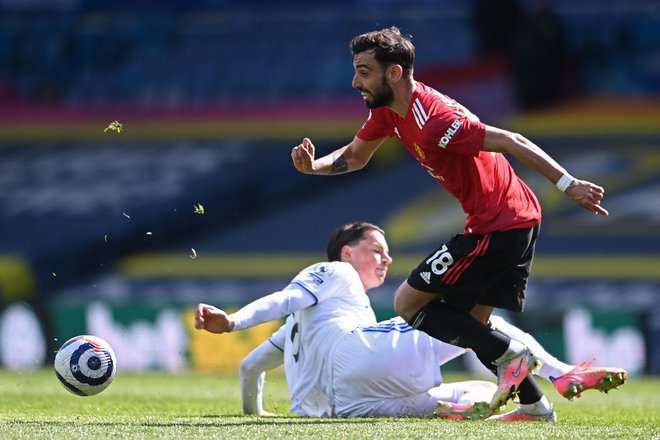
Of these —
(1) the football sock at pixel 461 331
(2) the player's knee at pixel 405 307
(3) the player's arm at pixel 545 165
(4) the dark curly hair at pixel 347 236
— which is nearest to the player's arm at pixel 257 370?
(4) the dark curly hair at pixel 347 236

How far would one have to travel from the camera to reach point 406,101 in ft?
21.5

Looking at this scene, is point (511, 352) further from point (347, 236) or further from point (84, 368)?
point (84, 368)

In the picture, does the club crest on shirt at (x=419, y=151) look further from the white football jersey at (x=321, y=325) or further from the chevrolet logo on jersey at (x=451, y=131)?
the white football jersey at (x=321, y=325)

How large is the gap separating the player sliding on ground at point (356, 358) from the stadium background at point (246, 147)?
25.9ft

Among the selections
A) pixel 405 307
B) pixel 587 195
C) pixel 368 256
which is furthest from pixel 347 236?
pixel 587 195

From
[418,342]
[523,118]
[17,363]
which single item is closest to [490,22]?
[523,118]

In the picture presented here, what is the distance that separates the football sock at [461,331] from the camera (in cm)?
642

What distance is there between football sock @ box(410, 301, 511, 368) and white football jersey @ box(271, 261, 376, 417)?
21.5 inches

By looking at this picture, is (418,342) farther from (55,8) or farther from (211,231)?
(55,8)

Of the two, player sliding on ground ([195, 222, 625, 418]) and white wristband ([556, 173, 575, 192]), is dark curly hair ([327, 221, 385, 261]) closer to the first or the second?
player sliding on ground ([195, 222, 625, 418])

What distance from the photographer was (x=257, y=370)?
7359 mm

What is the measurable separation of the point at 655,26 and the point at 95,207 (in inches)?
373

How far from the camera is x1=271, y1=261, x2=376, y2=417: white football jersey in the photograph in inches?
271

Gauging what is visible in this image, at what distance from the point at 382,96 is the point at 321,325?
1343mm
